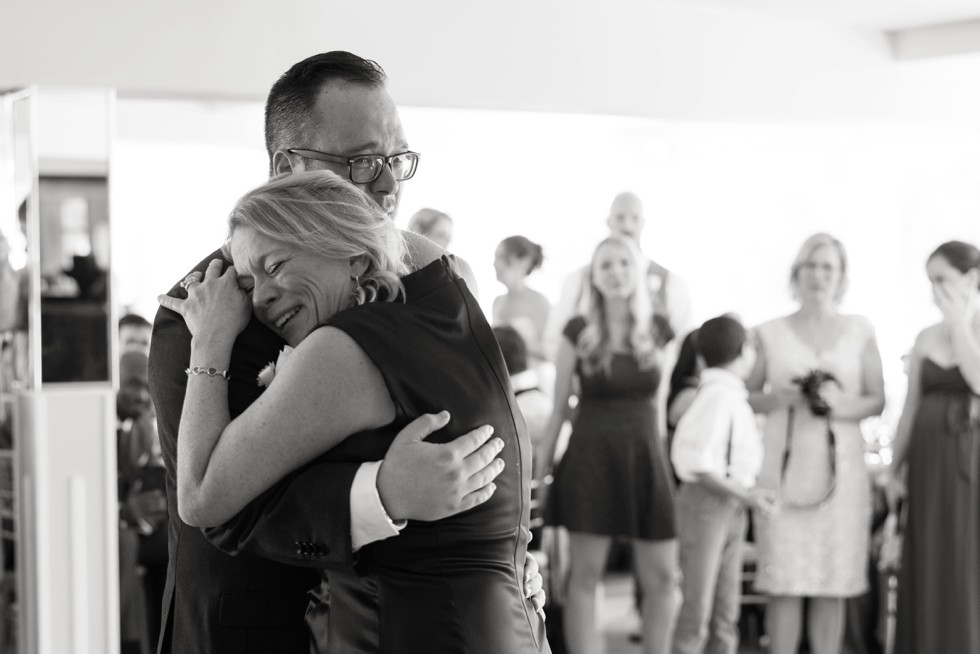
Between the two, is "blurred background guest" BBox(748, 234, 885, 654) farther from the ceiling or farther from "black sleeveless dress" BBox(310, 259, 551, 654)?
"black sleeveless dress" BBox(310, 259, 551, 654)

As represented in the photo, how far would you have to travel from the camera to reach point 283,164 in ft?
6.58

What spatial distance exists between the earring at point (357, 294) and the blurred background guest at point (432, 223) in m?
3.48

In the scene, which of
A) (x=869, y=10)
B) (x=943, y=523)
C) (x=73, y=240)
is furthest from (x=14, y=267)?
(x=869, y=10)

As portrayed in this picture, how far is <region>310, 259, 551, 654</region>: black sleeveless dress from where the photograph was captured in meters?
1.47

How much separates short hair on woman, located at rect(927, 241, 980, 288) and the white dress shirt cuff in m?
4.05

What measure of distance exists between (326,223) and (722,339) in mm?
3572

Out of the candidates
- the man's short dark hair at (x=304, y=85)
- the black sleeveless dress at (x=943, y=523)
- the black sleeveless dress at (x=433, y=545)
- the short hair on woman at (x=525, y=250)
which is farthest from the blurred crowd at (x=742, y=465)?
the black sleeveless dress at (x=433, y=545)

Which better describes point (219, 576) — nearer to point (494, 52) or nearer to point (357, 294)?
point (357, 294)

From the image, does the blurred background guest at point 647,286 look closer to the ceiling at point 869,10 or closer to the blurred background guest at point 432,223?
the blurred background guest at point 432,223

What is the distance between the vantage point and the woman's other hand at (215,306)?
5.42 feet

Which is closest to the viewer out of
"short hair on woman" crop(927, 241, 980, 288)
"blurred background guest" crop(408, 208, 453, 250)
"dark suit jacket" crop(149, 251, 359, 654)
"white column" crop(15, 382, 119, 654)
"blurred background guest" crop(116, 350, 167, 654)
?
"dark suit jacket" crop(149, 251, 359, 654)

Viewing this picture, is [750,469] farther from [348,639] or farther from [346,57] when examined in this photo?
[348,639]

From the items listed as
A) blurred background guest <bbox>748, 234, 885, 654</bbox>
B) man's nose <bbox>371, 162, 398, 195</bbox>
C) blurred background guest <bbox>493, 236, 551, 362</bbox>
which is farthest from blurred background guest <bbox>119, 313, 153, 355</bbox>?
man's nose <bbox>371, 162, 398, 195</bbox>

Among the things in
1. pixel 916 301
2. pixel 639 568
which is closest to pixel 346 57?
pixel 639 568
